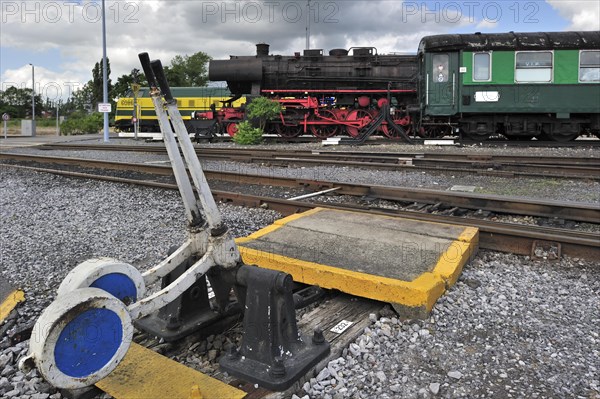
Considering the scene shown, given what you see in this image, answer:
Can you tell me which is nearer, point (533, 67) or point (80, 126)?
point (533, 67)

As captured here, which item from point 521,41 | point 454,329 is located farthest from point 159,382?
point 521,41

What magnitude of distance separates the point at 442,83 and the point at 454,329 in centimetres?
1397

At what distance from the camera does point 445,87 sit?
50.3 feet

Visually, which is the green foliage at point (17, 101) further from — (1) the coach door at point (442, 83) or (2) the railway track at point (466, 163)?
(2) the railway track at point (466, 163)

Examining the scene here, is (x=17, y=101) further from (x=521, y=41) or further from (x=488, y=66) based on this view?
(x=521, y=41)

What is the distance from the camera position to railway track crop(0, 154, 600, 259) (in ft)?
13.1

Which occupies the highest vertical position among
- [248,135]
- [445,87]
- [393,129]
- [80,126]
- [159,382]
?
[80,126]

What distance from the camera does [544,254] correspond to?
13.0ft

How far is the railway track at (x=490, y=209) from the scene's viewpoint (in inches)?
157

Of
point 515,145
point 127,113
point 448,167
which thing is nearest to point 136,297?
point 448,167

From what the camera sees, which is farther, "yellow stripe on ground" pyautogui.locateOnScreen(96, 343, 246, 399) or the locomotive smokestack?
the locomotive smokestack

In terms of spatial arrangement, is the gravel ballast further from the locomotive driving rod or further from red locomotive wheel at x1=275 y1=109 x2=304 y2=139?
red locomotive wheel at x1=275 y1=109 x2=304 y2=139

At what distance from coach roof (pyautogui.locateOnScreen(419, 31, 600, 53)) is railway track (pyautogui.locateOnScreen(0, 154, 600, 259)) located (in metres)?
10.1

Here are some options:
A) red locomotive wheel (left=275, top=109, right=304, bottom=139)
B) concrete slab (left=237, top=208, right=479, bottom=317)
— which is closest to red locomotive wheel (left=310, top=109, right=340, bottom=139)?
red locomotive wheel (left=275, top=109, right=304, bottom=139)
